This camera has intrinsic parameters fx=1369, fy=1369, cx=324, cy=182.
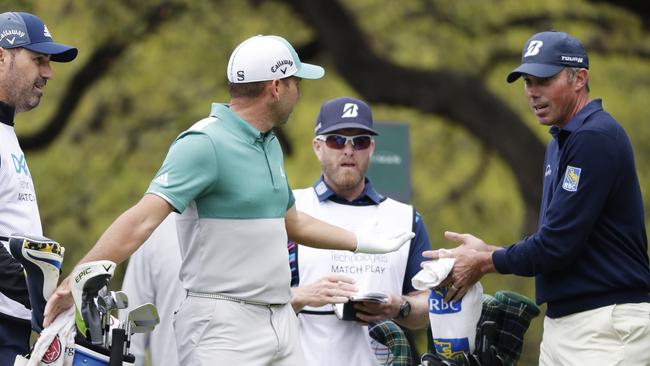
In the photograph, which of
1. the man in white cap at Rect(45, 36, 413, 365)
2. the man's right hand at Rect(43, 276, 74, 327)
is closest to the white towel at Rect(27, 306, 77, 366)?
the man's right hand at Rect(43, 276, 74, 327)

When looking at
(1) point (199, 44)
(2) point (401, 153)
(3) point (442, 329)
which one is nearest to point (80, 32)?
(1) point (199, 44)

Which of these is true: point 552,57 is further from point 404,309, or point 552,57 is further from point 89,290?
point 89,290

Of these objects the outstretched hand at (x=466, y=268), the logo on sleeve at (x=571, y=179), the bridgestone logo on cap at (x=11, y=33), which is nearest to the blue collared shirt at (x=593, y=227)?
the logo on sleeve at (x=571, y=179)

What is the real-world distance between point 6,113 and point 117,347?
5.16 ft

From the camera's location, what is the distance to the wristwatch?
7387 millimetres

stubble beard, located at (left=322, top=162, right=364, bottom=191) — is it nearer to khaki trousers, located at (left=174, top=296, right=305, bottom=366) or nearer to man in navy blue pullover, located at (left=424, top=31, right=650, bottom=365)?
man in navy blue pullover, located at (left=424, top=31, right=650, bottom=365)

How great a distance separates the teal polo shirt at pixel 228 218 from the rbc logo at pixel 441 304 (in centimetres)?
110

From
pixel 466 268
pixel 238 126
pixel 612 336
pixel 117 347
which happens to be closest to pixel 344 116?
pixel 466 268

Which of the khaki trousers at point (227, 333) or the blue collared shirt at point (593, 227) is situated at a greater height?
the blue collared shirt at point (593, 227)

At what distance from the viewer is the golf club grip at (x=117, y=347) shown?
232 inches

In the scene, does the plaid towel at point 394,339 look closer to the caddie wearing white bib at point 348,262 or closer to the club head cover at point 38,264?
the caddie wearing white bib at point 348,262

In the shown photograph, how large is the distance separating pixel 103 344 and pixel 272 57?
1.59m

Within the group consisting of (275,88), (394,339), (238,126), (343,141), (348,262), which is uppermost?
(275,88)

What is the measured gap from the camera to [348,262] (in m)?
7.57
